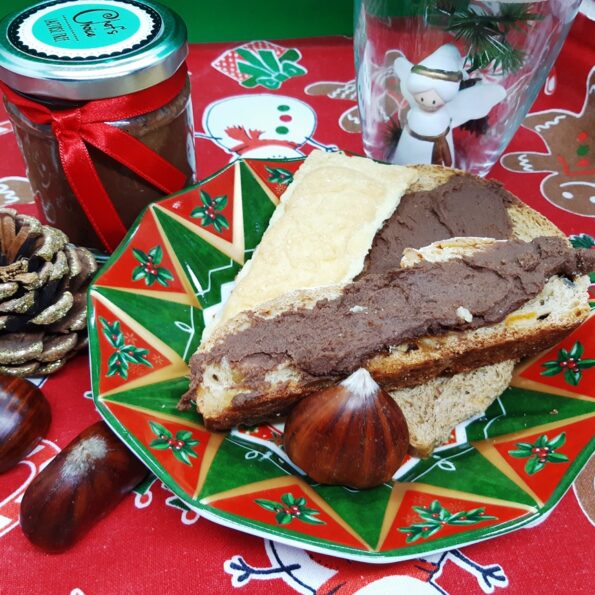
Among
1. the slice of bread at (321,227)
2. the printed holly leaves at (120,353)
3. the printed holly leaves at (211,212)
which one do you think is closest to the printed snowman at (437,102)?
the slice of bread at (321,227)

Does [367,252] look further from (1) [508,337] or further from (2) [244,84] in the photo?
(2) [244,84]

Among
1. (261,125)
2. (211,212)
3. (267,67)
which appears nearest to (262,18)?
(267,67)

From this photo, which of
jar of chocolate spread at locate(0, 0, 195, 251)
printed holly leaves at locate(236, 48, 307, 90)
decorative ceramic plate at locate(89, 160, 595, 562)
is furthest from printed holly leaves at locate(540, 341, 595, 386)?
printed holly leaves at locate(236, 48, 307, 90)

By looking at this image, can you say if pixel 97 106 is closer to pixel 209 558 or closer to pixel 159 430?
pixel 159 430

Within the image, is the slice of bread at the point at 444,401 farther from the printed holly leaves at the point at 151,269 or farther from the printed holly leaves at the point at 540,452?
the printed holly leaves at the point at 151,269

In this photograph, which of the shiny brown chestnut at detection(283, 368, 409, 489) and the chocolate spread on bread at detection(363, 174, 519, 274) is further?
the chocolate spread on bread at detection(363, 174, 519, 274)

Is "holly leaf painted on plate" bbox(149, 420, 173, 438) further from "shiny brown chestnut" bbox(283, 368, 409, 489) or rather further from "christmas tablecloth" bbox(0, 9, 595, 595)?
"shiny brown chestnut" bbox(283, 368, 409, 489)

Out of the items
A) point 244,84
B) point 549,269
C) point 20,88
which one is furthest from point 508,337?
point 244,84
